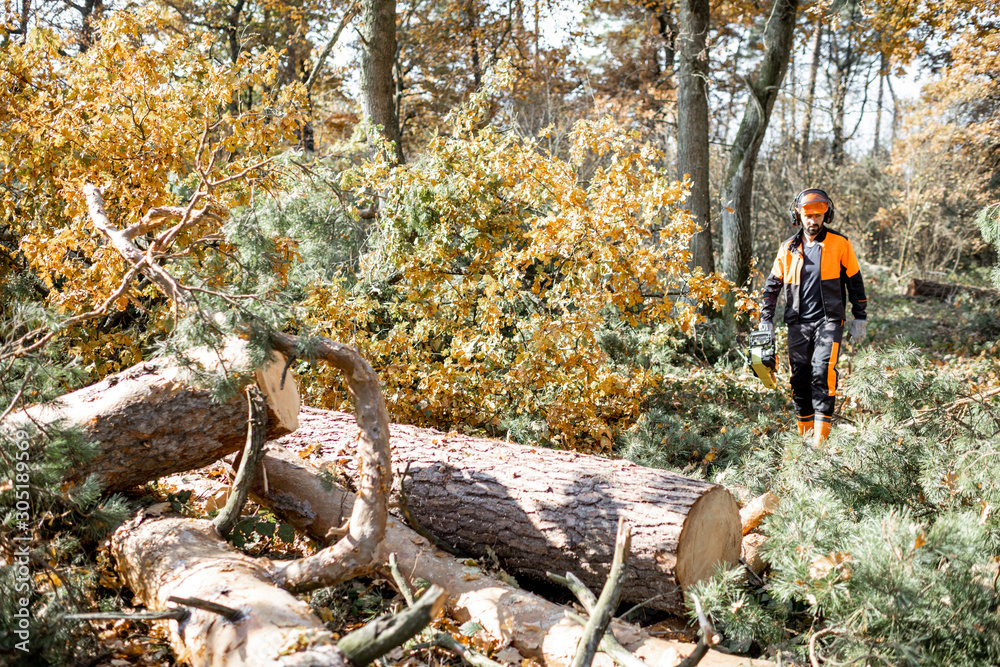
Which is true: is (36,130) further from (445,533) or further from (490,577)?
(490,577)

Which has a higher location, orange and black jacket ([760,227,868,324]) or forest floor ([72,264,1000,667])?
orange and black jacket ([760,227,868,324])

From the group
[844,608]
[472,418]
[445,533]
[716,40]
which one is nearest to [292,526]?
[445,533]

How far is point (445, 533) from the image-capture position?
3.65m

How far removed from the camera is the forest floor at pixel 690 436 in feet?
9.88

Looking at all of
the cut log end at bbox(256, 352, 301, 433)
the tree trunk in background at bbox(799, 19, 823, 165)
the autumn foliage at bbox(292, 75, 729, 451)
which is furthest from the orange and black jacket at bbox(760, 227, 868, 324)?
the tree trunk in background at bbox(799, 19, 823, 165)

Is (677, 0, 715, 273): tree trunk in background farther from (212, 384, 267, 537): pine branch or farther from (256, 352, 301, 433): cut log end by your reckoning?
(212, 384, 267, 537): pine branch

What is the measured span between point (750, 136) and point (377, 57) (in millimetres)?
4765

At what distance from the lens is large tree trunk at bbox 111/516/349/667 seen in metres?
2.26

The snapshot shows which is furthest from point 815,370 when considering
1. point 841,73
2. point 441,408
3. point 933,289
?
point 841,73

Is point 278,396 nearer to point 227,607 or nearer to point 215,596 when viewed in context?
point 215,596

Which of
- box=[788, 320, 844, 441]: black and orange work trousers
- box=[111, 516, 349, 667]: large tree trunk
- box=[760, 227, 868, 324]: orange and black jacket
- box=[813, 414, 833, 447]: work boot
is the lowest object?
box=[111, 516, 349, 667]: large tree trunk

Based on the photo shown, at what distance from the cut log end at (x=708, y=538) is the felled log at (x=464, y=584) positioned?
1.20ft

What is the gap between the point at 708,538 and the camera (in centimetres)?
323

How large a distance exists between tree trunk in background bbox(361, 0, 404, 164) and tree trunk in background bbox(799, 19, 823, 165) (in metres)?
6.89
